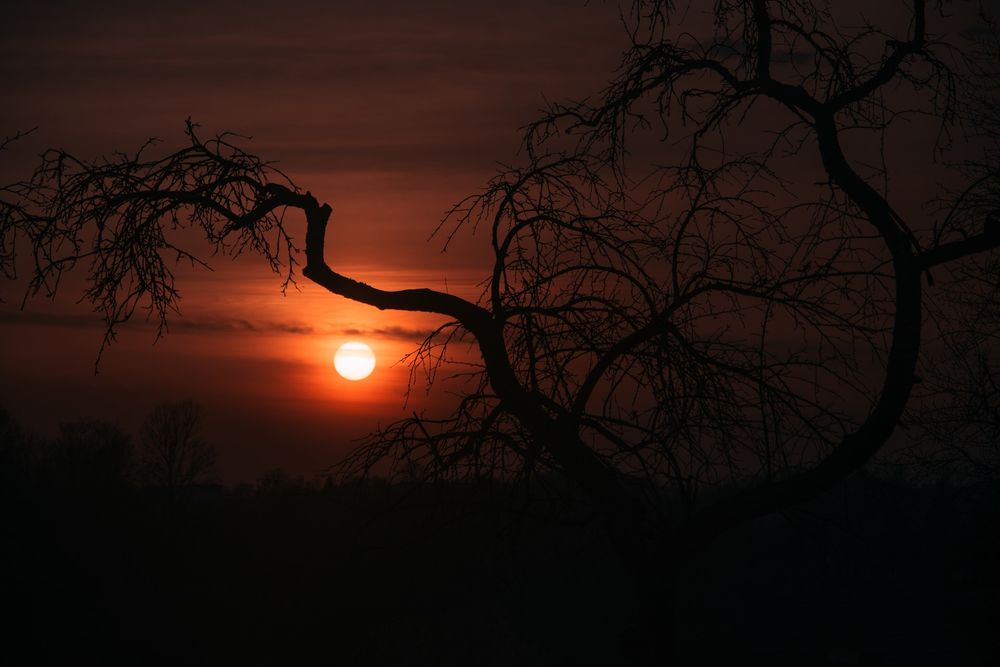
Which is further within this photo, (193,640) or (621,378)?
(193,640)

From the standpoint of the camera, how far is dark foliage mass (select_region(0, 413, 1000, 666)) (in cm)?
1764

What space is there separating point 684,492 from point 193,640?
17.4 metres

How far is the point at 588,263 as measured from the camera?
17.3 feet

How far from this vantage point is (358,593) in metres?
21.7

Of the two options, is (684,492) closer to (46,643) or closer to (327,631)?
(46,643)

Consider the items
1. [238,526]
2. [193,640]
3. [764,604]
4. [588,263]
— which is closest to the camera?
[588,263]

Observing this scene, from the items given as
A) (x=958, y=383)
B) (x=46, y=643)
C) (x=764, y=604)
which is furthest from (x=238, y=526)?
(x=958, y=383)

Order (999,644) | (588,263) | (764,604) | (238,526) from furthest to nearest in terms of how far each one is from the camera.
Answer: (764,604) < (238,526) < (999,644) < (588,263)

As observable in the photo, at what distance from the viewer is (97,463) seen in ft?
84.8

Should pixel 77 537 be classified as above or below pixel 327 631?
above

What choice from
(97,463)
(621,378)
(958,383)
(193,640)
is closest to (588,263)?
(621,378)

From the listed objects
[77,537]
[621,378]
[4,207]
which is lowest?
[77,537]

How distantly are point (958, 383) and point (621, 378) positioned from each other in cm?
849

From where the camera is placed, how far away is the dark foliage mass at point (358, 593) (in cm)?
1764
